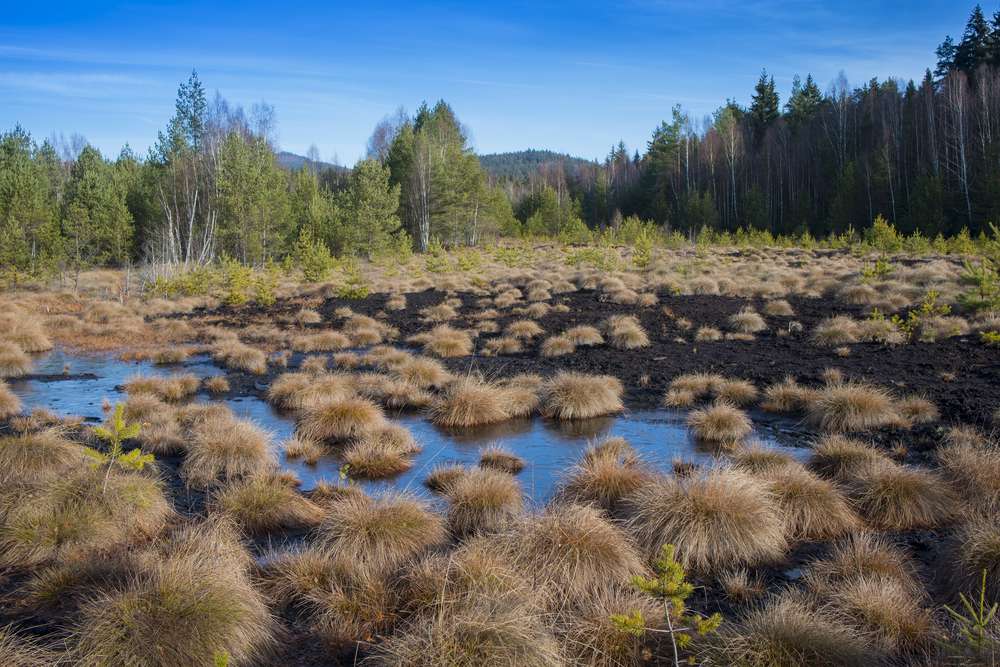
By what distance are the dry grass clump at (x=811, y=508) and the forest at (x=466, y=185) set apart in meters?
28.3

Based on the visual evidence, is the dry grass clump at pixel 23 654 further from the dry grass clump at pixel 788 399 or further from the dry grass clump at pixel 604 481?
the dry grass clump at pixel 788 399

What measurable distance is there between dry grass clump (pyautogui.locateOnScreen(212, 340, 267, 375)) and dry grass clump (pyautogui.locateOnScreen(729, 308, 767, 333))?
39.4 feet

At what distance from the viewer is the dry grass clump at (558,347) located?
55.4 feet

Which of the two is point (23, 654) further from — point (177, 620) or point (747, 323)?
point (747, 323)

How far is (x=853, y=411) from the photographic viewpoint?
10.5m

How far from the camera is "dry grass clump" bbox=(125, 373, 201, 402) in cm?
1373

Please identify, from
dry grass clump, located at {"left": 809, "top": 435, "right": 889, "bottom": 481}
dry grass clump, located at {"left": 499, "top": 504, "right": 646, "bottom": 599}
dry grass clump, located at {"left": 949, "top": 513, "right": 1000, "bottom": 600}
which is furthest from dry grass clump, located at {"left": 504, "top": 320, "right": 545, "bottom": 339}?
dry grass clump, located at {"left": 949, "top": 513, "right": 1000, "bottom": 600}

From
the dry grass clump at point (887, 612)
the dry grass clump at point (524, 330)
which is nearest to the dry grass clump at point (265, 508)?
the dry grass clump at point (887, 612)

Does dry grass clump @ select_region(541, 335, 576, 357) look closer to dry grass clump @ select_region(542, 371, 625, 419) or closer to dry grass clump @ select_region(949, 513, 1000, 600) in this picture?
dry grass clump @ select_region(542, 371, 625, 419)

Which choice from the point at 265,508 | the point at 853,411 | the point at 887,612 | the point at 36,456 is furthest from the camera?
the point at 853,411

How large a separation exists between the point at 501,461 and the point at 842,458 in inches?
171

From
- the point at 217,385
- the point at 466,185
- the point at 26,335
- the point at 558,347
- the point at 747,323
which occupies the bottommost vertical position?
the point at 217,385

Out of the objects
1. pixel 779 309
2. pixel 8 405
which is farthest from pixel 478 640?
pixel 779 309

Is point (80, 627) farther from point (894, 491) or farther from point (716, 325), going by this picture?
point (716, 325)
